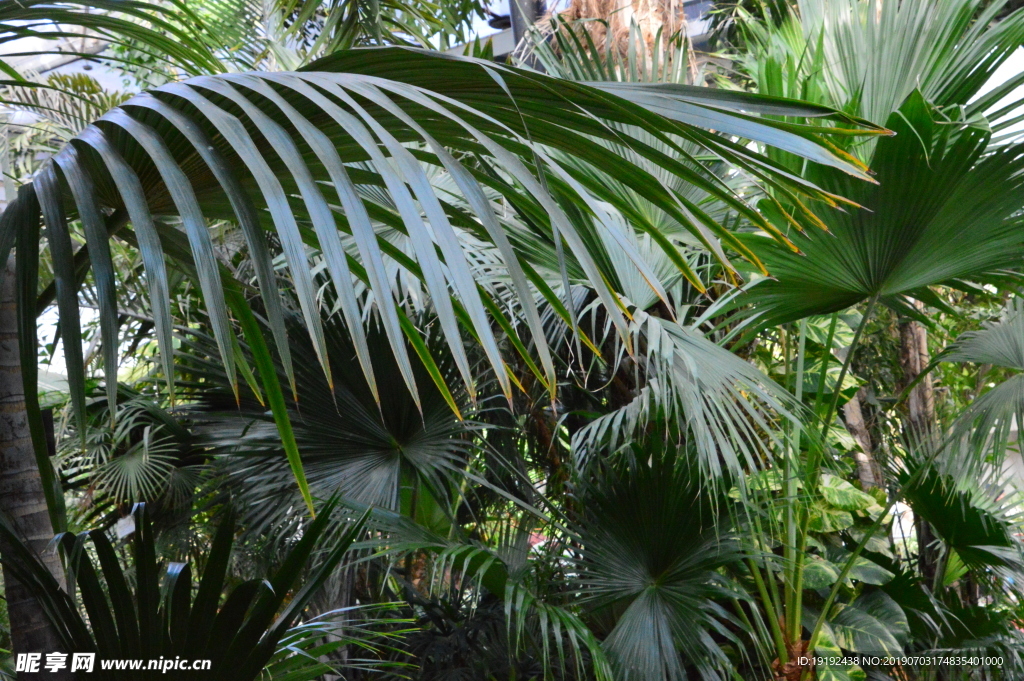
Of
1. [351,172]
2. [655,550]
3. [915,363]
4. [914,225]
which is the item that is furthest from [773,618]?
[915,363]

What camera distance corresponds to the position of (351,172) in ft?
2.87

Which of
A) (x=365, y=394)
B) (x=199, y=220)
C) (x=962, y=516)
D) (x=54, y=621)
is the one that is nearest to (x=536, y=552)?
(x=365, y=394)

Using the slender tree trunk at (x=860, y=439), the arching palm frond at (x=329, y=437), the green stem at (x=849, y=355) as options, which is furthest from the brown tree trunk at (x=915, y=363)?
the arching palm frond at (x=329, y=437)

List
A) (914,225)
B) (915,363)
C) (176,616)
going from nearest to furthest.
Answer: (176,616), (914,225), (915,363)

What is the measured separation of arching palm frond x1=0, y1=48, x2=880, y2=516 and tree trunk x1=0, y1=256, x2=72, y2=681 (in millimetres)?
189

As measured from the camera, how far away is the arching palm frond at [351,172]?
0.56m

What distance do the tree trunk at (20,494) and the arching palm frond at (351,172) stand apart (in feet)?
0.62

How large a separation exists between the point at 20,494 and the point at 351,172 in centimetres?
51

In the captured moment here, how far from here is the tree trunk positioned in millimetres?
888

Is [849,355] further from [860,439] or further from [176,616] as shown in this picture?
[860,439]

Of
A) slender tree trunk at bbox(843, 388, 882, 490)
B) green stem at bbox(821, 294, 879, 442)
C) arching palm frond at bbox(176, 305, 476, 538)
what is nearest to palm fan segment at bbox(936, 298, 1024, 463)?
green stem at bbox(821, 294, 879, 442)

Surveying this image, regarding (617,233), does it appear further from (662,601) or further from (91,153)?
(662,601)

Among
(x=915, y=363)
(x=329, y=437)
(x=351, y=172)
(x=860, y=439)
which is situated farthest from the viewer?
(x=915, y=363)

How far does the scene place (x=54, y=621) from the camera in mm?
902
